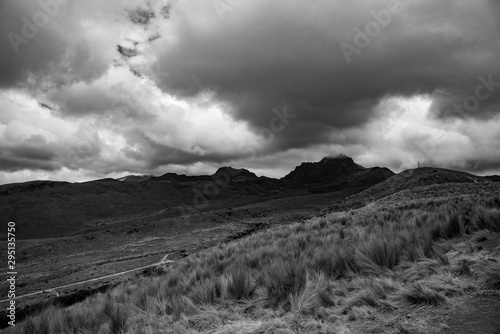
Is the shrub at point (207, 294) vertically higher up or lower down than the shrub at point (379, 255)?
lower down

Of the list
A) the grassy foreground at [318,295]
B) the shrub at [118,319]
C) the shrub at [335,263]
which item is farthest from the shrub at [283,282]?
the shrub at [118,319]

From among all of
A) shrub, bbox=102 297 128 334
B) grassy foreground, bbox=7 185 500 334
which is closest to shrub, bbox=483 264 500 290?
grassy foreground, bbox=7 185 500 334

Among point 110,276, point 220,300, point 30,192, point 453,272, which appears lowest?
point 110,276

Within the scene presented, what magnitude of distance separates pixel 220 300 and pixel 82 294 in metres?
14.4

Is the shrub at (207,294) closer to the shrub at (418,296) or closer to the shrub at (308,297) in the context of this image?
the shrub at (308,297)

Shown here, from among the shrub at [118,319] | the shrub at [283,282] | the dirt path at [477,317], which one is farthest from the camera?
the shrub at [283,282]

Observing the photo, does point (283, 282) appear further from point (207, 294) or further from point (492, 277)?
point (492, 277)

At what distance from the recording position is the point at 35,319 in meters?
5.41

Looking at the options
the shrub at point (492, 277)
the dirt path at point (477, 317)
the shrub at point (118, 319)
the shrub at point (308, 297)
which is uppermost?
the shrub at point (492, 277)

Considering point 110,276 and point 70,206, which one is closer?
point 110,276

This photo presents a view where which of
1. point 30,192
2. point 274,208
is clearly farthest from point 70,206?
point 274,208

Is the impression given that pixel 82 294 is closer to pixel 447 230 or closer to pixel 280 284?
pixel 280 284

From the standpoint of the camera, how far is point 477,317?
314 centimetres

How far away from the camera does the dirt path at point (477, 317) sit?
9.52ft
